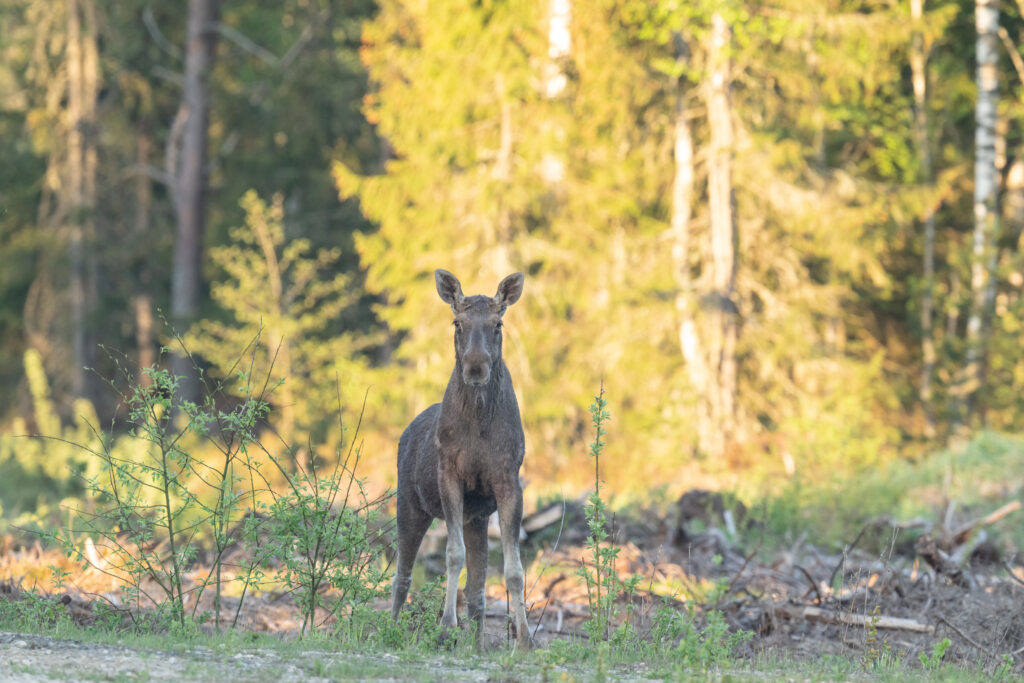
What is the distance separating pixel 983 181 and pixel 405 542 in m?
18.6

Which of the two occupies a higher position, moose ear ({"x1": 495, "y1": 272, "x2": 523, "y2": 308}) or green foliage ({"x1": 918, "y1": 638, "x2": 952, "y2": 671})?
moose ear ({"x1": 495, "y1": 272, "x2": 523, "y2": 308})

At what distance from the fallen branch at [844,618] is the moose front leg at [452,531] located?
3383 millimetres

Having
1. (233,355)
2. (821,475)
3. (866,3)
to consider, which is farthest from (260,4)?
(821,475)

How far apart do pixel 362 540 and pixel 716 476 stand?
12.3m

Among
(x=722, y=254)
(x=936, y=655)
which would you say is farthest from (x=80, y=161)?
(x=936, y=655)

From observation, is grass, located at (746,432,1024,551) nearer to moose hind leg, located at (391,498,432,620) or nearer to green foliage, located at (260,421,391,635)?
moose hind leg, located at (391,498,432,620)

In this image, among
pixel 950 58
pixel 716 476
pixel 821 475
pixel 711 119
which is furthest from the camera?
pixel 950 58

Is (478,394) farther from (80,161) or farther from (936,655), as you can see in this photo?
(80,161)

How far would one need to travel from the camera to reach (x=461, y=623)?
8.84 meters

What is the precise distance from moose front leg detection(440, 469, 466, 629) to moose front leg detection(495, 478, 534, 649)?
0.29 m

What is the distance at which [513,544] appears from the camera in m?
8.11

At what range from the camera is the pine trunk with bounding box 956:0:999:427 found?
23750 mm

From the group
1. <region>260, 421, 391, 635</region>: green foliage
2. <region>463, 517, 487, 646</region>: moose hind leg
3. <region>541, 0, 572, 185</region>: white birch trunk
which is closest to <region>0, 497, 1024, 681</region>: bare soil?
<region>463, 517, 487, 646</region>: moose hind leg

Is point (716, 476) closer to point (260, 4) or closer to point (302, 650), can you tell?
point (302, 650)
